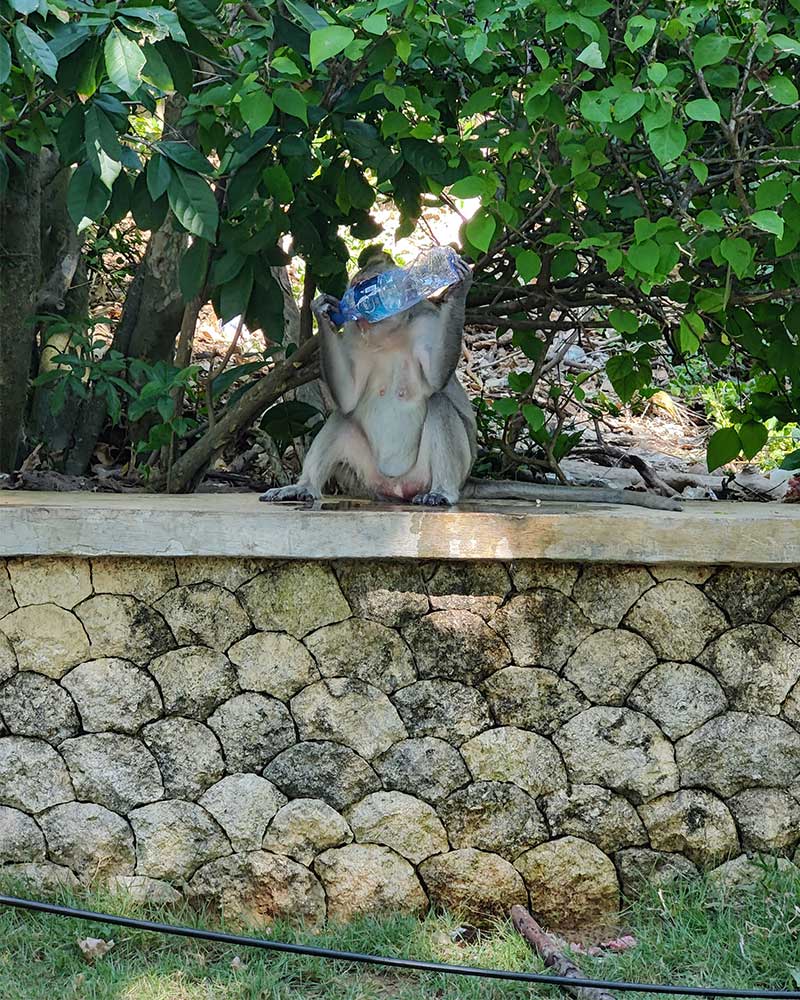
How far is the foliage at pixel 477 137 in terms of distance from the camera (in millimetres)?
3541

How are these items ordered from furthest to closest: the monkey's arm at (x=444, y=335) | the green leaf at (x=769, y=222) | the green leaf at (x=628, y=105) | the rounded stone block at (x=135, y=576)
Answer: the monkey's arm at (x=444, y=335), the rounded stone block at (x=135, y=576), the green leaf at (x=769, y=222), the green leaf at (x=628, y=105)

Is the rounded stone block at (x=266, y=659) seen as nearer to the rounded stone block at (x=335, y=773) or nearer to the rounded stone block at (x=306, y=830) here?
the rounded stone block at (x=335, y=773)

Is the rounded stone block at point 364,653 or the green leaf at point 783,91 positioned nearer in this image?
the green leaf at point 783,91

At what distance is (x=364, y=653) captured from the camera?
415 centimetres

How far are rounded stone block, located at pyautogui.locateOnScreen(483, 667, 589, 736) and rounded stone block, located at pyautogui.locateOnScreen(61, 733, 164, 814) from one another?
3.90 feet

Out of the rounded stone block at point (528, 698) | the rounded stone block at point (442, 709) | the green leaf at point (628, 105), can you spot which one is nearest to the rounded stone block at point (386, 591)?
the rounded stone block at point (442, 709)

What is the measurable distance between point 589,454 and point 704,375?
185 cm

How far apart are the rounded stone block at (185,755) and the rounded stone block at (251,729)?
40mm

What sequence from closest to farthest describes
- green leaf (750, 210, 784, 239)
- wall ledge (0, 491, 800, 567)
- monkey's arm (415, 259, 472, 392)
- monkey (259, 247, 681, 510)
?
green leaf (750, 210, 784, 239)
wall ledge (0, 491, 800, 567)
monkey's arm (415, 259, 472, 392)
monkey (259, 247, 681, 510)

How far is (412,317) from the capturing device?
4812mm

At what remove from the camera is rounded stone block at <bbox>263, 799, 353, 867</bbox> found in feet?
13.6

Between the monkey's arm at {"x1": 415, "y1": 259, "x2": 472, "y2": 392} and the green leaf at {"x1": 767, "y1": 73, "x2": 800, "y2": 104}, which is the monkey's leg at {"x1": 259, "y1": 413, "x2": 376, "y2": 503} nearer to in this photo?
the monkey's arm at {"x1": 415, "y1": 259, "x2": 472, "y2": 392}

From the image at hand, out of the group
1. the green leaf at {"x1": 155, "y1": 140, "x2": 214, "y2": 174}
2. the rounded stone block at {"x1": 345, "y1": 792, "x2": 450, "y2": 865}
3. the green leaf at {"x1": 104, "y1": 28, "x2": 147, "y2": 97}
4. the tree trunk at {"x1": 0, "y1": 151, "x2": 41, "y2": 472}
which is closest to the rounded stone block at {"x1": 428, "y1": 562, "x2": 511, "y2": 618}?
the rounded stone block at {"x1": 345, "y1": 792, "x2": 450, "y2": 865}

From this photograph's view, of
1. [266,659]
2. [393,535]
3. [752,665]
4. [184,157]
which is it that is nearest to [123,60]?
[184,157]
